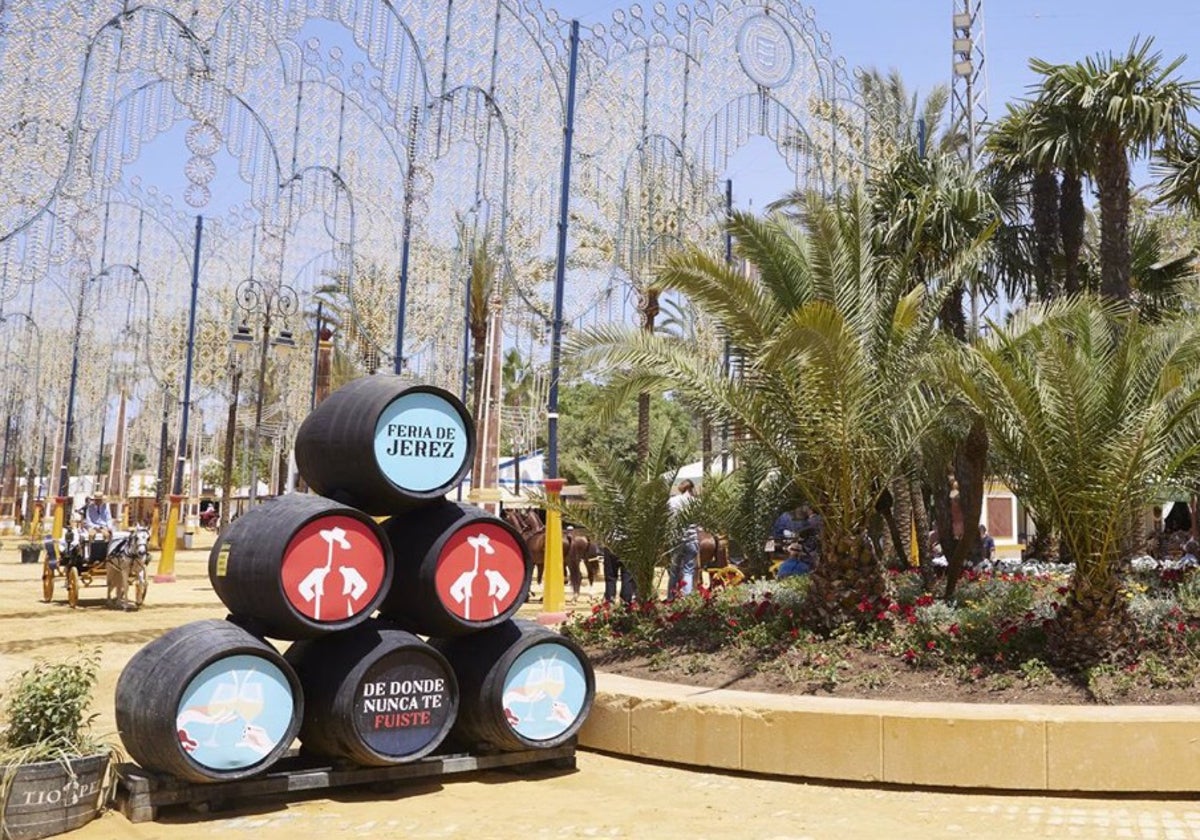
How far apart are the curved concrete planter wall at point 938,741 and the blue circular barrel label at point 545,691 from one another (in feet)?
1.94

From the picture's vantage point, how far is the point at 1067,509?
8.16m

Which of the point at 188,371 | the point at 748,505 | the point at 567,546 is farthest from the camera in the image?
the point at 188,371

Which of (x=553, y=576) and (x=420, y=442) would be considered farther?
(x=553, y=576)

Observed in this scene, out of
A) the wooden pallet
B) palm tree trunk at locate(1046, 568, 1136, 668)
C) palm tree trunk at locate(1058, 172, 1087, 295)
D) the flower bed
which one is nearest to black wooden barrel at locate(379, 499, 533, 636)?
the wooden pallet

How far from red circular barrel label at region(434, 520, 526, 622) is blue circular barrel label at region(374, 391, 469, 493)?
366mm

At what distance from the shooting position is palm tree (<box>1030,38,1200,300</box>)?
16906 mm

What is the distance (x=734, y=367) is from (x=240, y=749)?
5.32m

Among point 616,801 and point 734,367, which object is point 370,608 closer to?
point 616,801

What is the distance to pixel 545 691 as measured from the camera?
23.8 feet

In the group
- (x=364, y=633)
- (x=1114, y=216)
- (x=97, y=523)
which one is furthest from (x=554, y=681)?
(x=97, y=523)

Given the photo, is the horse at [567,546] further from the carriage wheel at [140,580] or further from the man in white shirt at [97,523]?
the man in white shirt at [97,523]

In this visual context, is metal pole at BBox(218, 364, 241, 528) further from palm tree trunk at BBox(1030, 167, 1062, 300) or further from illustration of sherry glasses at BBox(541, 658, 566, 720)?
illustration of sherry glasses at BBox(541, 658, 566, 720)

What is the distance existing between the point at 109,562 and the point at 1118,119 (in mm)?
15808

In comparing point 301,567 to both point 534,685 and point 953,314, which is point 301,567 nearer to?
point 534,685
